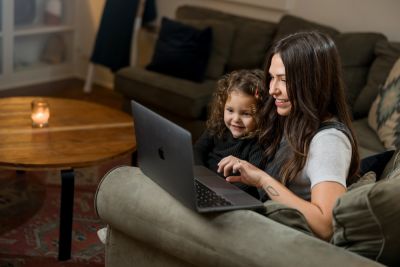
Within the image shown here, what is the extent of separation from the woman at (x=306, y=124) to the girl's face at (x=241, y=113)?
0.31 meters

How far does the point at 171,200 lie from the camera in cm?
169

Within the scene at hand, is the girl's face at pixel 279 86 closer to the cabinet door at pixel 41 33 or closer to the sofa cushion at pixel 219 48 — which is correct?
the sofa cushion at pixel 219 48

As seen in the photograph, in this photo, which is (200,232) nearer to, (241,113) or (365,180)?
(365,180)

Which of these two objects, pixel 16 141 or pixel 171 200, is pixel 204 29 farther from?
pixel 171 200

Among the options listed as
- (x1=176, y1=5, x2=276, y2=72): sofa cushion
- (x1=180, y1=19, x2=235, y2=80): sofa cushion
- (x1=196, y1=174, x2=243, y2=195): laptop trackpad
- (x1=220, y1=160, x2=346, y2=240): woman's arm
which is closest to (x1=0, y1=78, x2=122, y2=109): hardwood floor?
(x1=180, y1=19, x2=235, y2=80): sofa cushion

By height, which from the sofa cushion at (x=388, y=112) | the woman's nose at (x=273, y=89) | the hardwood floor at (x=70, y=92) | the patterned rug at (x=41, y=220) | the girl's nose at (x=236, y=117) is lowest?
the hardwood floor at (x=70, y=92)

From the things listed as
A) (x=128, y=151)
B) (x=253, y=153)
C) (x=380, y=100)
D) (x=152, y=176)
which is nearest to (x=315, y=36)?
(x=253, y=153)

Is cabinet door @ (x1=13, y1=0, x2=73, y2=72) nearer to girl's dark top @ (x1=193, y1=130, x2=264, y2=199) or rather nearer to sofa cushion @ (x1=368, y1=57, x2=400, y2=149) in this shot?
sofa cushion @ (x1=368, y1=57, x2=400, y2=149)

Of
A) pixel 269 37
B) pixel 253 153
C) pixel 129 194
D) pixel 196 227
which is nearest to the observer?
pixel 196 227

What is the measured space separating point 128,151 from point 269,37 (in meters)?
1.51

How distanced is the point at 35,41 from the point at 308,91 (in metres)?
3.71

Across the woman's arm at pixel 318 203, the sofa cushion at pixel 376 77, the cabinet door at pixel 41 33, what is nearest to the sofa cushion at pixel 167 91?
the sofa cushion at pixel 376 77

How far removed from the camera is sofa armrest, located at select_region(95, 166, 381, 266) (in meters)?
1.45

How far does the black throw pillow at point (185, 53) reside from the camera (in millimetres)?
3895
